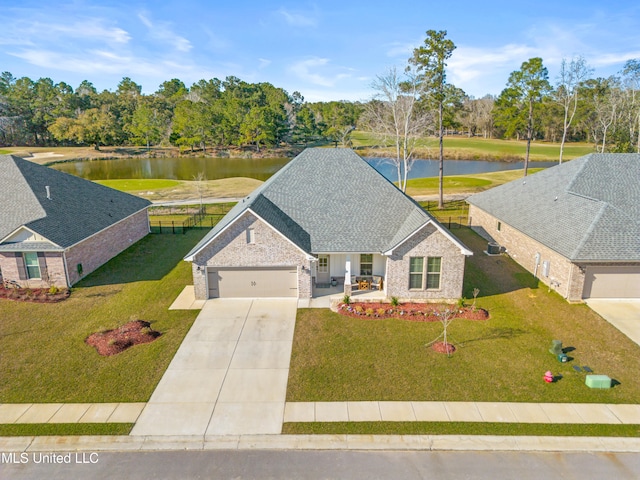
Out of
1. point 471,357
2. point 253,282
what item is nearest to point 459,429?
point 471,357

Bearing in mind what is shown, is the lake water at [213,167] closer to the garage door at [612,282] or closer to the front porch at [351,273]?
the front porch at [351,273]

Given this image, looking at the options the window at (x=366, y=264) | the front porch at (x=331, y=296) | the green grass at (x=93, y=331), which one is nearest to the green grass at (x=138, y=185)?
the green grass at (x=93, y=331)

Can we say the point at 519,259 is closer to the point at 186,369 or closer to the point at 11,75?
the point at 186,369

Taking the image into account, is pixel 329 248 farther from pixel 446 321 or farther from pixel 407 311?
pixel 446 321

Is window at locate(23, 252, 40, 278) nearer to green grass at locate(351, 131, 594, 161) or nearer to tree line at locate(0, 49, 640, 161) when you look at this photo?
tree line at locate(0, 49, 640, 161)

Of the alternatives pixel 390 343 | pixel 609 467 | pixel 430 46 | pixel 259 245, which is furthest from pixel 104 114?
pixel 609 467
